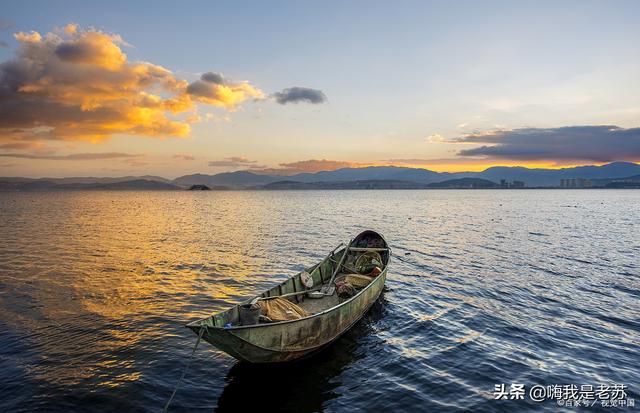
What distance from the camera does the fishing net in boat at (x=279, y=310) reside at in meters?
14.0

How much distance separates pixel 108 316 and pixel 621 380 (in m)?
22.6

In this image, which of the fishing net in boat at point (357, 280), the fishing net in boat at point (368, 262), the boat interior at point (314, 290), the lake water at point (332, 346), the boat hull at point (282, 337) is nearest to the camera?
the boat hull at point (282, 337)

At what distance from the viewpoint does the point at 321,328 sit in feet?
47.8

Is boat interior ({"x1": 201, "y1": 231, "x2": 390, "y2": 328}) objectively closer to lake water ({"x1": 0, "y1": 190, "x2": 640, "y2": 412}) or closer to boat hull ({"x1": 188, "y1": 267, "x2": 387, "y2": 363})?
boat hull ({"x1": 188, "y1": 267, "x2": 387, "y2": 363})

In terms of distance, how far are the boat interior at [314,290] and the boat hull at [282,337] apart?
56cm

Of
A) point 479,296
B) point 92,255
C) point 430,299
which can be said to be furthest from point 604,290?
point 92,255

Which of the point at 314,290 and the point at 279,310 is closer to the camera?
the point at 279,310

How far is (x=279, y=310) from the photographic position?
47.5ft

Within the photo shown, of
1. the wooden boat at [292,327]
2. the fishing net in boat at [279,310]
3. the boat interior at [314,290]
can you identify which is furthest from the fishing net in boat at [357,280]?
the fishing net in boat at [279,310]

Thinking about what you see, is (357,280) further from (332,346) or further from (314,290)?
(332,346)

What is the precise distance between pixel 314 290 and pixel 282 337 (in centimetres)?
709

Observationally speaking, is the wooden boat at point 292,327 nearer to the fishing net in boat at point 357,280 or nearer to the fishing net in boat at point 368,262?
the fishing net in boat at point 357,280

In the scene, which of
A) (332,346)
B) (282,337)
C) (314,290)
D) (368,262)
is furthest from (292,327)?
(368,262)

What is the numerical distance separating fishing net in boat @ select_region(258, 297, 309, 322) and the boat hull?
0.78m
